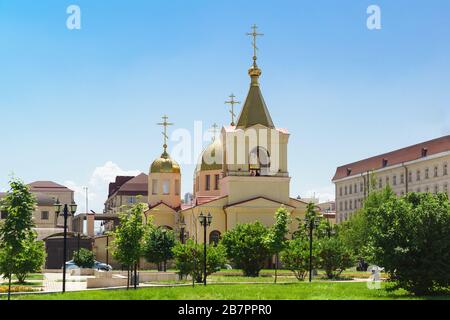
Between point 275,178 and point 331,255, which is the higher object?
point 275,178

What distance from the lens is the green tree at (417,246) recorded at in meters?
27.5

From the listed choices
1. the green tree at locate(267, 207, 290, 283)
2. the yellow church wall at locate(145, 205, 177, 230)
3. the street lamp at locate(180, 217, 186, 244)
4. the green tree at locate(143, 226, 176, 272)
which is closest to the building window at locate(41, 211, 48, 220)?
the yellow church wall at locate(145, 205, 177, 230)

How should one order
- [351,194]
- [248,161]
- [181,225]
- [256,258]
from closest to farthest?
[256,258]
[248,161]
[181,225]
[351,194]

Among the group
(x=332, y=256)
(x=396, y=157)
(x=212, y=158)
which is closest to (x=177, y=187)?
(x=212, y=158)

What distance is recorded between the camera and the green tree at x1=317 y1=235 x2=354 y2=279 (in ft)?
151

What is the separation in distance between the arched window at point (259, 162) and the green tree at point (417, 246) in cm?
3676

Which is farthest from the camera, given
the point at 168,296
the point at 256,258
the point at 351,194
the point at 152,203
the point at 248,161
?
the point at 351,194

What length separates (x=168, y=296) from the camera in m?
25.9

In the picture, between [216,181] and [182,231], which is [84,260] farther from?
[216,181]

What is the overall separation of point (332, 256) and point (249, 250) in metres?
9.04

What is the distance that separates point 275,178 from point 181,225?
12756mm

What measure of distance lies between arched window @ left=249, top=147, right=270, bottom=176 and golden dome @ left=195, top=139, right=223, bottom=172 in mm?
9168
